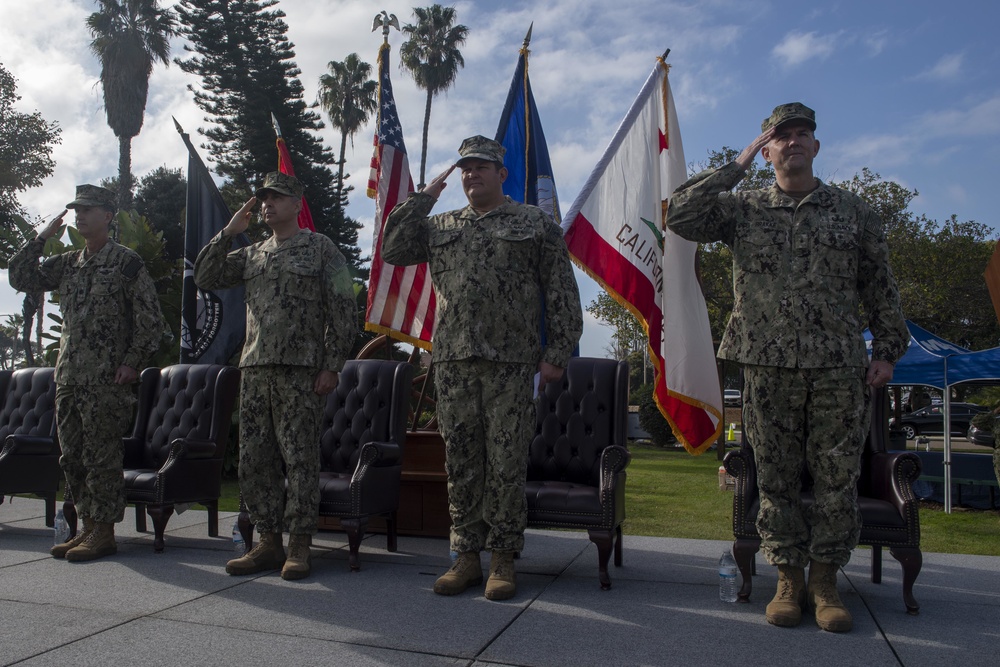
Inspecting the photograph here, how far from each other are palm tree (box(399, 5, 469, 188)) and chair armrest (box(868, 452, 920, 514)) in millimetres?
30072

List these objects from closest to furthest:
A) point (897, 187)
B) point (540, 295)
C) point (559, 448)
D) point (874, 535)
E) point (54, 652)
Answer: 1. point (54, 652)
2. point (874, 535)
3. point (540, 295)
4. point (559, 448)
5. point (897, 187)

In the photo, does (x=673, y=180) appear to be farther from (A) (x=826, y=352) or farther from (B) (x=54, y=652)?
(B) (x=54, y=652)

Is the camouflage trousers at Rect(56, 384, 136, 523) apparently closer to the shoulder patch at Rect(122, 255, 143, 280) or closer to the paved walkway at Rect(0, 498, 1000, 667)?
the paved walkway at Rect(0, 498, 1000, 667)

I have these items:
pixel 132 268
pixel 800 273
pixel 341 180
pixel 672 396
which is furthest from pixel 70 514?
pixel 341 180

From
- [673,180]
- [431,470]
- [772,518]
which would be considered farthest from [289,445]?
[673,180]

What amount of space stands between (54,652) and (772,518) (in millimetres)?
2813

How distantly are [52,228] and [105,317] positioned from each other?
761mm

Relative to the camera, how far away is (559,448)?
477cm

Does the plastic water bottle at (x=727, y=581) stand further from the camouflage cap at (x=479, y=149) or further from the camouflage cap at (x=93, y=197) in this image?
the camouflage cap at (x=93, y=197)

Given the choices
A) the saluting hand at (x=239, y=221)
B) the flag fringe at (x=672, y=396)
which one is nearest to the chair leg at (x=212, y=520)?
the saluting hand at (x=239, y=221)

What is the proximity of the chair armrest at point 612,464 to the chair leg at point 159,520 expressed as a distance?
8.91 ft

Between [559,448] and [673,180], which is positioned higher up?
[673,180]

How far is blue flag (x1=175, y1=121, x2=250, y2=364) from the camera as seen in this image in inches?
301

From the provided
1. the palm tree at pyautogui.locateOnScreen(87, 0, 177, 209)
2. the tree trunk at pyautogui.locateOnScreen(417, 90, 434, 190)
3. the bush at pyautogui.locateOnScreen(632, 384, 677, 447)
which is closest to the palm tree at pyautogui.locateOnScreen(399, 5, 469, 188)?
the tree trunk at pyautogui.locateOnScreen(417, 90, 434, 190)
